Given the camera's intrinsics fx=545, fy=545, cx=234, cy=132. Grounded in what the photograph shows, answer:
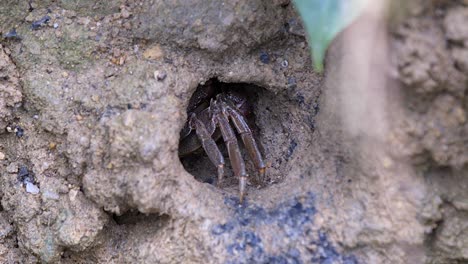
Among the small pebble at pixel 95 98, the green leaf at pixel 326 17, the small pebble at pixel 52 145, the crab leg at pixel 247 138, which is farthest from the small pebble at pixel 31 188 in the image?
the green leaf at pixel 326 17

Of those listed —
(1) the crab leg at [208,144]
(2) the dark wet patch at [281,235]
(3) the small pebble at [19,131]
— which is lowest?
(2) the dark wet patch at [281,235]

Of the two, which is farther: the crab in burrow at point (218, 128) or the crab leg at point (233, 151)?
the crab in burrow at point (218, 128)

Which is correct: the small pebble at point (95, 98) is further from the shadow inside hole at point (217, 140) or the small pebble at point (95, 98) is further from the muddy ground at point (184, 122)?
the shadow inside hole at point (217, 140)

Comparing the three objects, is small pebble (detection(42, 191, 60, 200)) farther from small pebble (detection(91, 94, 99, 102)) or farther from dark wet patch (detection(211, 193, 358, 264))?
dark wet patch (detection(211, 193, 358, 264))

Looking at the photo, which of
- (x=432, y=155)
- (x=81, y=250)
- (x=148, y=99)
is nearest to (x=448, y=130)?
(x=432, y=155)

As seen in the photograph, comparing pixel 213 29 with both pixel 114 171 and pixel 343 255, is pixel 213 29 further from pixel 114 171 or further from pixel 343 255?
pixel 343 255

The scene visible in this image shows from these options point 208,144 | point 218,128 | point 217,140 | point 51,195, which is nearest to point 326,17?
point 208,144

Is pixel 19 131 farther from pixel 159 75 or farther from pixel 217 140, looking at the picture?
pixel 217 140
